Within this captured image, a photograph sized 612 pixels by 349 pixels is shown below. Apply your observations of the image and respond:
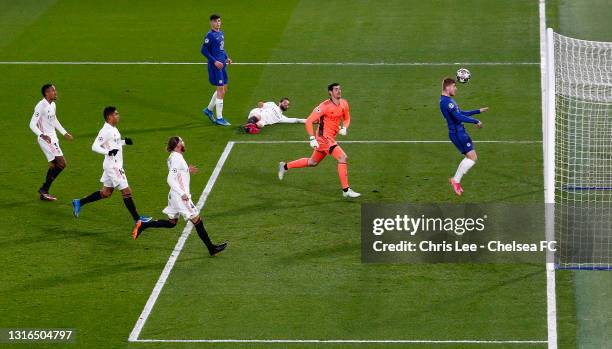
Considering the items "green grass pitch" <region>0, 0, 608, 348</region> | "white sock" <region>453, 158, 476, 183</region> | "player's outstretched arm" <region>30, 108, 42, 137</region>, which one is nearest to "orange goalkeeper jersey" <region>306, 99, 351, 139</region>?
"green grass pitch" <region>0, 0, 608, 348</region>

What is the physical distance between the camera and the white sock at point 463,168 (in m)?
24.2

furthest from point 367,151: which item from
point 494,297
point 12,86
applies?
point 12,86

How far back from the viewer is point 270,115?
28.9 meters

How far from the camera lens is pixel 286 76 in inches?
1281

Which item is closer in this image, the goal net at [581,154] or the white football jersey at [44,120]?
the goal net at [581,154]

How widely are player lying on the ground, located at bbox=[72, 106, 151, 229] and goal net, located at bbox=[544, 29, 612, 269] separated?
7038 mm

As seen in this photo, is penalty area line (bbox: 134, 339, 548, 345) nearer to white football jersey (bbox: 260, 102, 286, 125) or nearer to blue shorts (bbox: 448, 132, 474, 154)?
blue shorts (bbox: 448, 132, 474, 154)

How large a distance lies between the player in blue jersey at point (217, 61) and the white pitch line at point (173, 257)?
1.39 metres

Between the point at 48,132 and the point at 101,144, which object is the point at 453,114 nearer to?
the point at 101,144

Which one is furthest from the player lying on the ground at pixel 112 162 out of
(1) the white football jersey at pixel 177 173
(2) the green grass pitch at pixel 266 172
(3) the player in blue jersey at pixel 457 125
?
(3) the player in blue jersey at pixel 457 125

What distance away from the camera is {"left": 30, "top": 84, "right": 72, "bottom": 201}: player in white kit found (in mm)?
24234

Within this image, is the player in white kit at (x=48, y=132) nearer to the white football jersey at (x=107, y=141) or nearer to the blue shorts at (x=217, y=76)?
the white football jersey at (x=107, y=141)

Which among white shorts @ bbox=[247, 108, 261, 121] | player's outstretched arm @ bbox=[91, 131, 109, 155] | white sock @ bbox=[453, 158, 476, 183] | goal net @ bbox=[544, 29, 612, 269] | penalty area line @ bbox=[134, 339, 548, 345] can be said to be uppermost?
player's outstretched arm @ bbox=[91, 131, 109, 155]

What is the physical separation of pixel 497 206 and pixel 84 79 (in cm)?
1297
